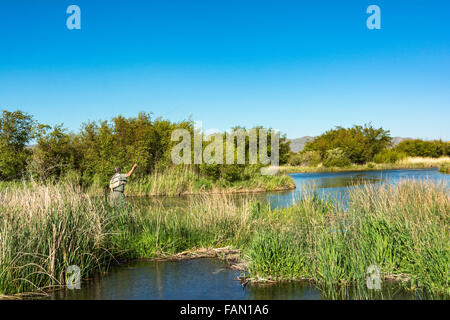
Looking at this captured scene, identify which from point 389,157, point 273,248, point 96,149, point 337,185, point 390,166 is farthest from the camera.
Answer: point 389,157

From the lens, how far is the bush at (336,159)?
51062 mm

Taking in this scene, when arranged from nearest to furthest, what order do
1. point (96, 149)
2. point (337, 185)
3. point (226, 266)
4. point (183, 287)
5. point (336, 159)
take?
point (183, 287) < point (226, 266) < point (96, 149) < point (337, 185) < point (336, 159)

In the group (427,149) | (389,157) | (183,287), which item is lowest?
(183,287)

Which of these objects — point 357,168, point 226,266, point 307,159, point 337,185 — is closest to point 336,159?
point 357,168

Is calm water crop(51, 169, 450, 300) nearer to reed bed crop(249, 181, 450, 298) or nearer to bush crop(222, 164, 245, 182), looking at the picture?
reed bed crop(249, 181, 450, 298)

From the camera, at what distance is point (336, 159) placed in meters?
51.5

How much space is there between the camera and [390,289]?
6145 mm

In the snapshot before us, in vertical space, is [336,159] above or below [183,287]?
above

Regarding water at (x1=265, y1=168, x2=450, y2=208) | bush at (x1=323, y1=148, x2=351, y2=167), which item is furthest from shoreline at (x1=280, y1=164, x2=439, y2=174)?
water at (x1=265, y1=168, x2=450, y2=208)

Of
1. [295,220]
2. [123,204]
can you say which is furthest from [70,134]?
[295,220]

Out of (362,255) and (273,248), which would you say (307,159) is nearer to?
(273,248)

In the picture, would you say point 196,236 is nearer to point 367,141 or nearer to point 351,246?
point 351,246

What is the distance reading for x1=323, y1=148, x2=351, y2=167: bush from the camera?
168 ft
